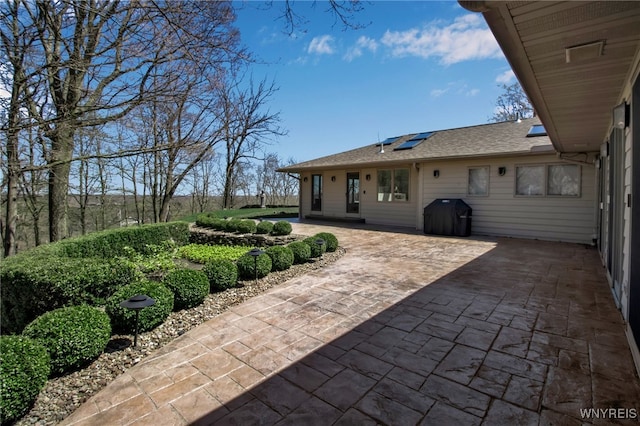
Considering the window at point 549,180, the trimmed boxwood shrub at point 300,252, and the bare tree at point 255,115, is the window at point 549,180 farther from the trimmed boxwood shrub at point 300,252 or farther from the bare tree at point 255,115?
the bare tree at point 255,115

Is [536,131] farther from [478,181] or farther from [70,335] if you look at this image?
[70,335]

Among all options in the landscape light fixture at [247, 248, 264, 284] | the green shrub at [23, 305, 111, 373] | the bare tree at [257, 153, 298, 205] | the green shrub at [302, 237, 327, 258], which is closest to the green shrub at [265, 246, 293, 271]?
the landscape light fixture at [247, 248, 264, 284]

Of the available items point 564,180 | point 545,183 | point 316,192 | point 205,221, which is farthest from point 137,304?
point 316,192

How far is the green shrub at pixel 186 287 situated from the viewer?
346cm

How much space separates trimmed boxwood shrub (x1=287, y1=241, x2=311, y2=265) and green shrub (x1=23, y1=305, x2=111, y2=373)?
3259 mm

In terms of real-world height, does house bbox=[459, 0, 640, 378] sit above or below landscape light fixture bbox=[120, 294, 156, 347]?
above

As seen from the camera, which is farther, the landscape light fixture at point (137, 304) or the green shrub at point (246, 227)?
Result: the green shrub at point (246, 227)

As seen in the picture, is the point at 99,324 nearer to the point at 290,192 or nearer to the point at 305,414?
the point at 305,414

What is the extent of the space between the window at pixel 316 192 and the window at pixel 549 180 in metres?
7.28

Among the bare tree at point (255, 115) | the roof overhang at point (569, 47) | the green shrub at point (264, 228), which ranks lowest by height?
the green shrub at point (264, 228)

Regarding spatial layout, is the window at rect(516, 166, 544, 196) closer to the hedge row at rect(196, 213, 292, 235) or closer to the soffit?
the soffit

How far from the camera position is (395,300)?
369 cm

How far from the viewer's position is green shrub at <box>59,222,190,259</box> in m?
5.52

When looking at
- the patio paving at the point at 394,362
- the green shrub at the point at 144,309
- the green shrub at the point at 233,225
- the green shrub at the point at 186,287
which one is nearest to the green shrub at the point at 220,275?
the green shrub at the point at 186,287
